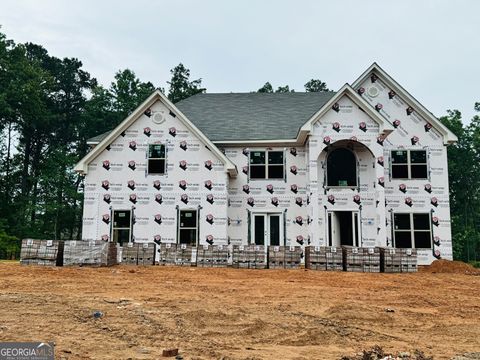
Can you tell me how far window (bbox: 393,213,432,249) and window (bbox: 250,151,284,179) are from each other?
19.6ft

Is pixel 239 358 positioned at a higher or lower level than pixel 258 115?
lower

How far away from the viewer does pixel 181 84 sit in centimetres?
4978

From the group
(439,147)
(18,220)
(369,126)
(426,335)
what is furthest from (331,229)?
(18,220)

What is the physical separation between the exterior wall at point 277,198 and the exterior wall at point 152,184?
142cm

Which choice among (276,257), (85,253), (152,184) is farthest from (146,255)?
(276,257)

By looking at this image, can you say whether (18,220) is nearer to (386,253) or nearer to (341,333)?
(386,253)

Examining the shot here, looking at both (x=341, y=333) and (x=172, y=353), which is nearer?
(x=172, y=353)

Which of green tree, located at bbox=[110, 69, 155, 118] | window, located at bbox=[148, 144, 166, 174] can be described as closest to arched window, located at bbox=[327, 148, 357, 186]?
window, located at bbox=[148, 144, 166, 174]

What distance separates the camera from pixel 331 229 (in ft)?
66.3

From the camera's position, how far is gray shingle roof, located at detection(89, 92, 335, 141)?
21.7 metres

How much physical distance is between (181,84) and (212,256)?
3564cm

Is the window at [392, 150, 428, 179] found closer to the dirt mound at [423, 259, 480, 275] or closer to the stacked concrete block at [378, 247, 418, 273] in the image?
the dirt mound at [423, 259, 480, 275]

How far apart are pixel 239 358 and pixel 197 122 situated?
18.7 meters

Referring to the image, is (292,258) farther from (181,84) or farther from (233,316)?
(181,84)
